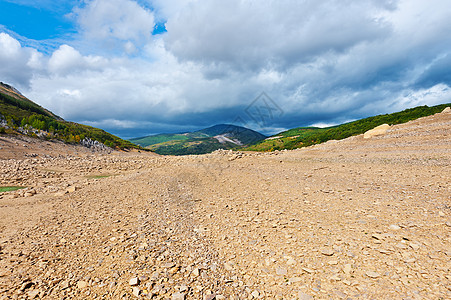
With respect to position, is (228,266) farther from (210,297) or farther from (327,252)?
(327,252)

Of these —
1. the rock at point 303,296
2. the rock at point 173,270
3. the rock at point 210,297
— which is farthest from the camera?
the rock at point 173,270

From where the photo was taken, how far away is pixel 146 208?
952cm

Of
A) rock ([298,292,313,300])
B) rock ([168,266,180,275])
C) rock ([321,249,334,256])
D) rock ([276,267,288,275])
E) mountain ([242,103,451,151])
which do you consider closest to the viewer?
rock ([298,292,313,300])

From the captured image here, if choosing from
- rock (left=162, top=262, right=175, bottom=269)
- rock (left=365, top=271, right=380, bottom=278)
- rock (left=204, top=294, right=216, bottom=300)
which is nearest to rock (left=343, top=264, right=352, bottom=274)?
rock (left=365, top=271, right=380, bottom=278)

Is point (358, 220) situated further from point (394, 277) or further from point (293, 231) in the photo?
point (394, 277)

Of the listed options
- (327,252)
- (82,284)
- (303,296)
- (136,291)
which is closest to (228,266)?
(303,296)

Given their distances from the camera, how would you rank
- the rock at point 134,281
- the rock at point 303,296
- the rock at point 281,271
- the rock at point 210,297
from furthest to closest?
the rock at point 281,271
the rock at point 134,281
the rock at point 210,297
the rock at point 303,296

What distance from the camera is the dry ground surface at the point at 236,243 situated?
13.1ft

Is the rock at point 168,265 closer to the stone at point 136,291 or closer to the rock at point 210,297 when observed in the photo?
the stone at point 136,291

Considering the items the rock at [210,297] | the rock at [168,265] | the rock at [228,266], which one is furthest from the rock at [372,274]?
the rock at [168,265]

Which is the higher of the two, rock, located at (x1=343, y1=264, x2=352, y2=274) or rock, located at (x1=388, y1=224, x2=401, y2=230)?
rock, located at (x1=343, y1=264, x2=352, y2=274)

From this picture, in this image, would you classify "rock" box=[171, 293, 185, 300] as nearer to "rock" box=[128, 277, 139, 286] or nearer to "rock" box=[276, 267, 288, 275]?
"rock" box=[128, 277, 139, 286]

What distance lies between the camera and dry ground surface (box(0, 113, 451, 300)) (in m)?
3.99

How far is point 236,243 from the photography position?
5.82 meters
